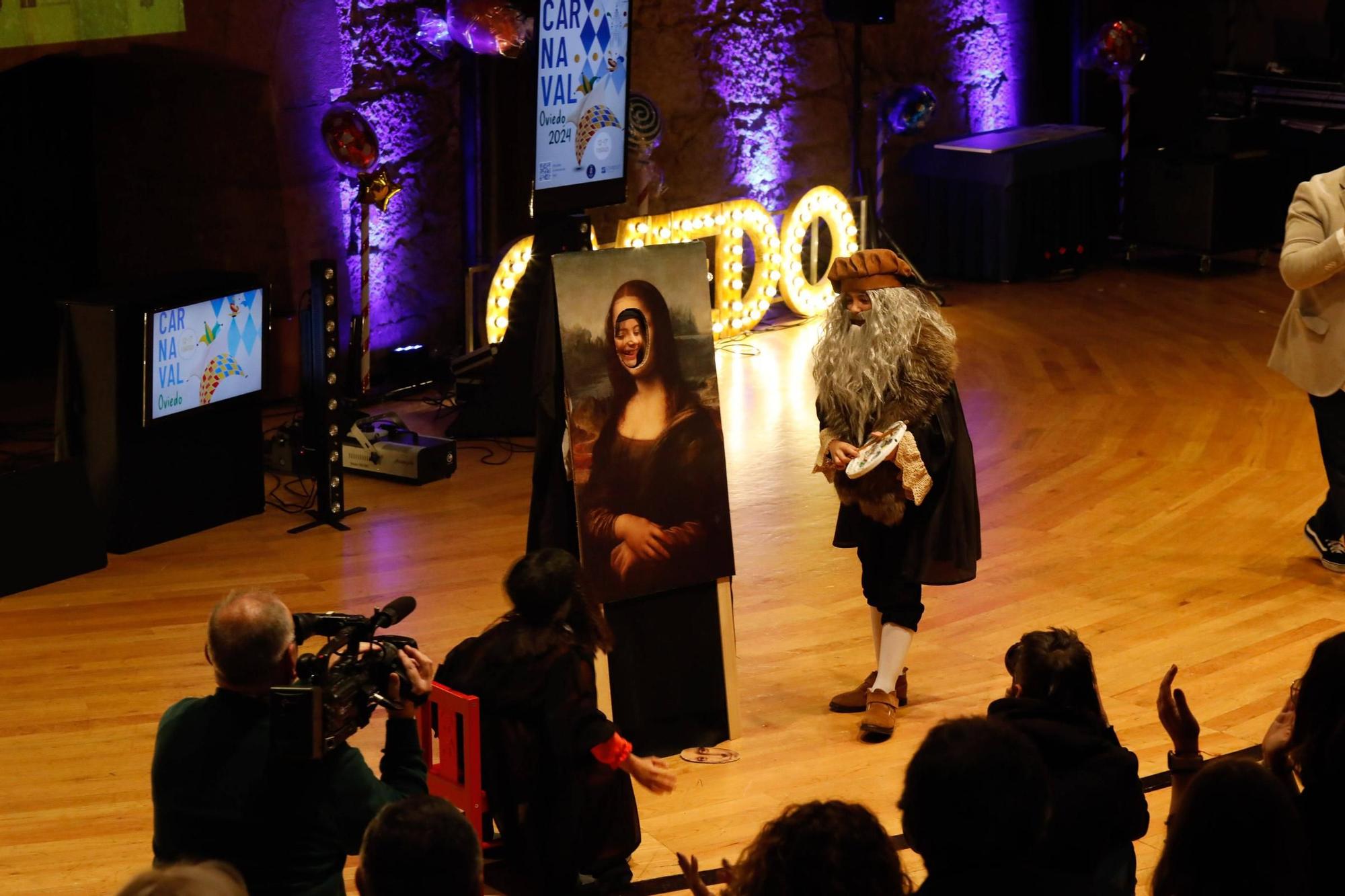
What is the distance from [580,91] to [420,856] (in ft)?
21.2

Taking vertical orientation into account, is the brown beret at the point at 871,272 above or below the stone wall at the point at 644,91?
below

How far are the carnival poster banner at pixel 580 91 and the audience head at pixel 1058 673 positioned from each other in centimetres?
524

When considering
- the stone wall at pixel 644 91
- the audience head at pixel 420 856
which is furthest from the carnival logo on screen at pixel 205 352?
the audience head at pixel 420 856

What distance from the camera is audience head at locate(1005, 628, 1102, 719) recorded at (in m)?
3.57

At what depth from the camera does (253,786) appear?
311 centimetres

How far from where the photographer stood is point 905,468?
5141mm

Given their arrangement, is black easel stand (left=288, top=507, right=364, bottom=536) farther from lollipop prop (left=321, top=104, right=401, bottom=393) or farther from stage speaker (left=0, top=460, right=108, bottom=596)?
lollipop prop (left=321, top=104, right=401, bottom=393)

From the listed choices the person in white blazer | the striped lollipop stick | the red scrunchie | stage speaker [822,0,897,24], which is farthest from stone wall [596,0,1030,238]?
the red scrunchie

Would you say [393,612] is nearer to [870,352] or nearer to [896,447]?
[896,447]

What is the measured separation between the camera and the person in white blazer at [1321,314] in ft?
20.5

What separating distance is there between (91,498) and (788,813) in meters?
4.95

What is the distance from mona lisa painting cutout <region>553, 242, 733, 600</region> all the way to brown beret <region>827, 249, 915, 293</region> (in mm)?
512

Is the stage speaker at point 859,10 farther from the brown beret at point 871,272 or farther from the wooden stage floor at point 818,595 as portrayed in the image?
the brown beret at point 871,272

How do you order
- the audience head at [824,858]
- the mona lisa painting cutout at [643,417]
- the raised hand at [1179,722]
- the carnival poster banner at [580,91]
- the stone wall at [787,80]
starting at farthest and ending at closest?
the stone wall at [787,80], the carnival poster banner at [580,91], the mona lisa painting cutout at [643,417], the raised hand at [1179,722], the audience head at [824,858]
